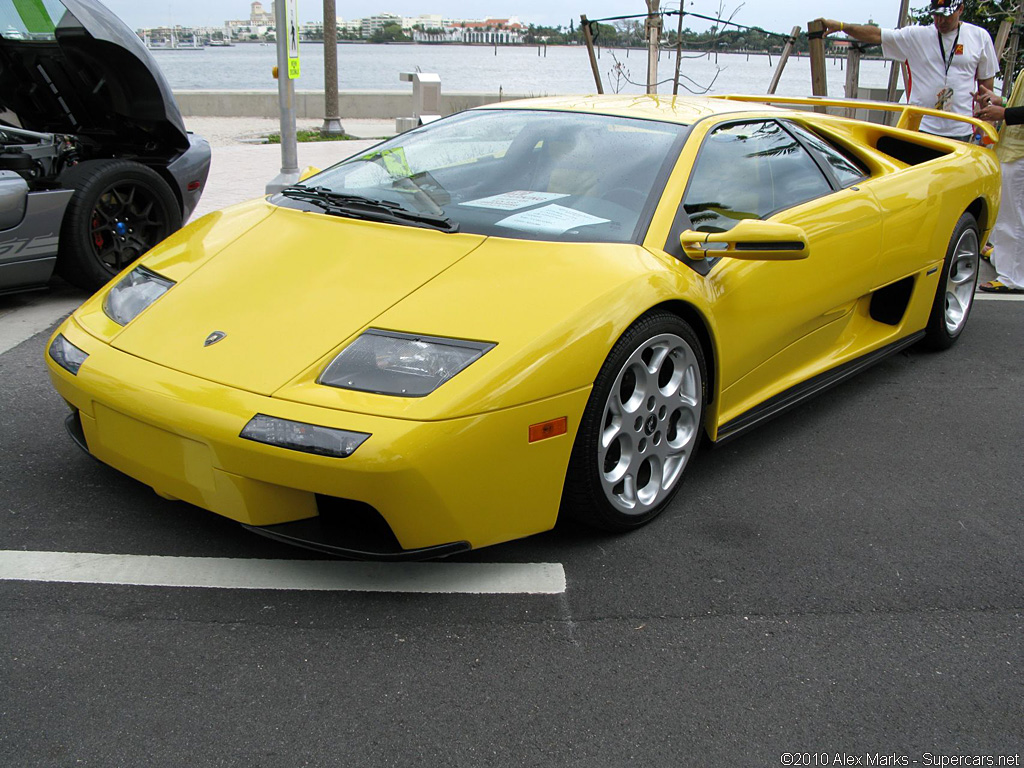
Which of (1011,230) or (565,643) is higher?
(1011,230)

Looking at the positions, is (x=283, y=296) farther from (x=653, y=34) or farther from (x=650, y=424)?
(x=653, y=34)

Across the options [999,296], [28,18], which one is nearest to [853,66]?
[999,296]

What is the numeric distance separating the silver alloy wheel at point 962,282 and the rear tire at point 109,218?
420 centimetres

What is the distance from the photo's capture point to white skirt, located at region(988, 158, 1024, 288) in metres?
5.97

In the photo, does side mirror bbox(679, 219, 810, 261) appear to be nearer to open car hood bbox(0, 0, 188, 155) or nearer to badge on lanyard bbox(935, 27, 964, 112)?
open car hood bbox(0, 0, 188, 155)

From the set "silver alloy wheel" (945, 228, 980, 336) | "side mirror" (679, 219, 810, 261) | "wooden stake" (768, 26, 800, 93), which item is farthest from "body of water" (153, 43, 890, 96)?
"side mirror" (679, 219, 810, 261)

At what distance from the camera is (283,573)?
2.51m

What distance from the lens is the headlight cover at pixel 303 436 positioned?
7.15 feet

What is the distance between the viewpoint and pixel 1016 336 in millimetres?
5105

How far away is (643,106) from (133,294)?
1.93m

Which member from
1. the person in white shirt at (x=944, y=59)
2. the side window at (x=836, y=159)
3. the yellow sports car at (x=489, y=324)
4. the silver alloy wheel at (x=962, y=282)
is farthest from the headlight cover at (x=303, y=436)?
the person in white shirt at (x=944, y=59)

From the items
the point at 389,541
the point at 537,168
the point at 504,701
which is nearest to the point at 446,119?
the point at 537,168

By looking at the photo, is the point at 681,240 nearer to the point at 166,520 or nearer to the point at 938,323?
the point at 166,520

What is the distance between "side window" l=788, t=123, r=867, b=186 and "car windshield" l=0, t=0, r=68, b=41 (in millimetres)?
3673
